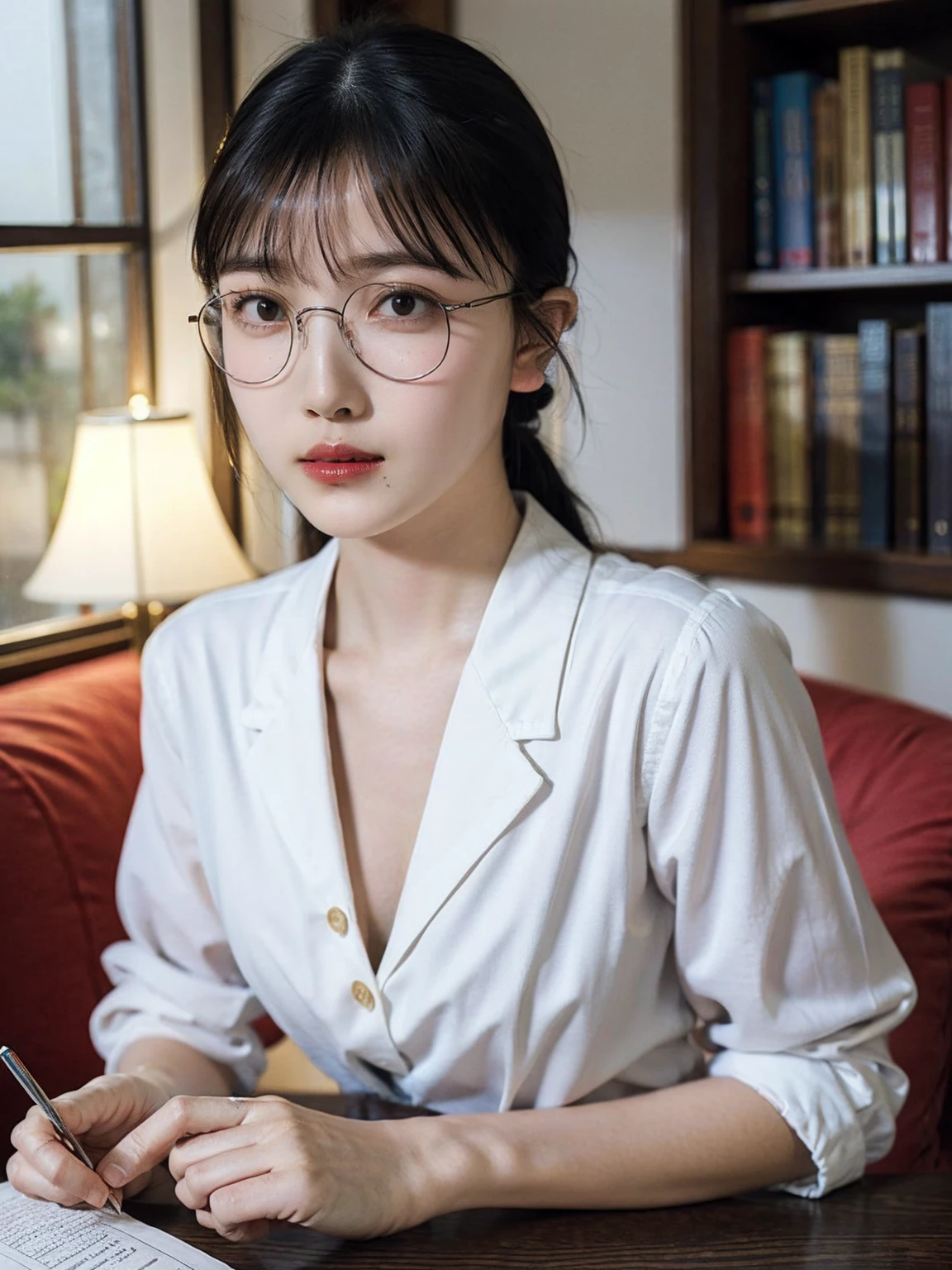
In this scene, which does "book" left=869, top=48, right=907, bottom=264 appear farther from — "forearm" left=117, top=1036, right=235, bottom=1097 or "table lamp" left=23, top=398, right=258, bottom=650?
"forearm" left=117, top=1036, right=235, bottom=1097

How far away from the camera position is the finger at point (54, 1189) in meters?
0.94

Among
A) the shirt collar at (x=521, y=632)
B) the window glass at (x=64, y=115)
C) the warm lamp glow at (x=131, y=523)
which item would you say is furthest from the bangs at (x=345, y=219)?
the window glass at (x=64, y=115)

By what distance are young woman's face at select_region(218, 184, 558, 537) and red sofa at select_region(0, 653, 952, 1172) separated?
0.68 metres

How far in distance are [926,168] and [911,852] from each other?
1142 millimetres

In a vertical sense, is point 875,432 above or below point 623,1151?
above

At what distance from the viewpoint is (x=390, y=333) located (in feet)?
3.26

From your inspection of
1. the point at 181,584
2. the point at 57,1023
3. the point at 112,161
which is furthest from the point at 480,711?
the point at 112,161

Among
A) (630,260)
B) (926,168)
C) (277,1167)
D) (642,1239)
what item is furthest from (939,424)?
(277,1167)

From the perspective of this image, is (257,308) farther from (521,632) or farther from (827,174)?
(827,174)

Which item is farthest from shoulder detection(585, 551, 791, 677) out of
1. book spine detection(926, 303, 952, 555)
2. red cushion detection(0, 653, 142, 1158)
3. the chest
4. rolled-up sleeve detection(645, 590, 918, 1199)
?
book spine detection(926, 303, 952, 555)

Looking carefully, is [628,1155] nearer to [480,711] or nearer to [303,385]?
[480,711]

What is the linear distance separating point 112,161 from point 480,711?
1.51 m

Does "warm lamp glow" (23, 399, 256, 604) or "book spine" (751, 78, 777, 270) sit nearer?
"warm lamp glow" (23, 399, 256, 604)

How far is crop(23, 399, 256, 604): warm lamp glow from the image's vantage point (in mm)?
1934
